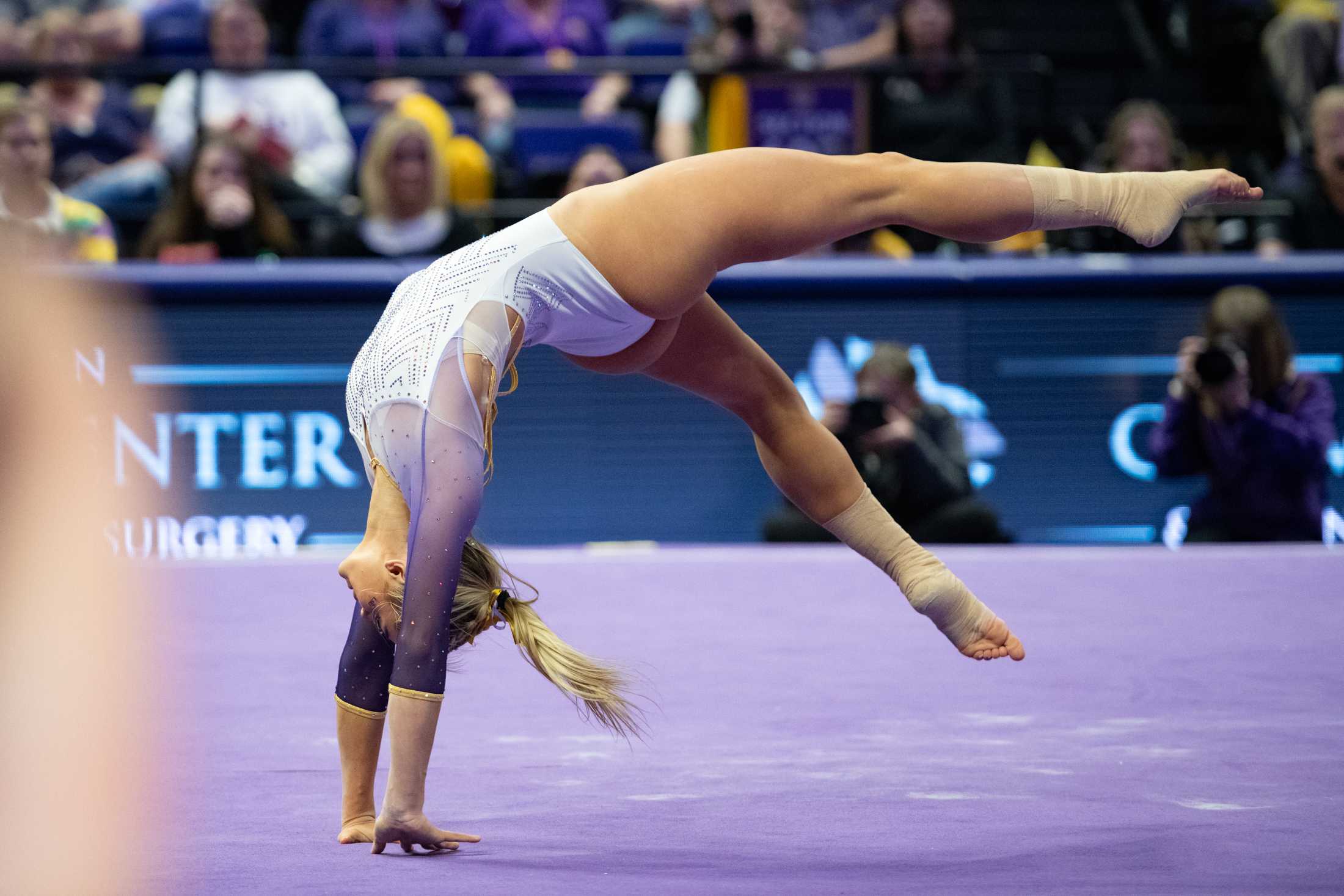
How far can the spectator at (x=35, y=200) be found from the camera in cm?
561

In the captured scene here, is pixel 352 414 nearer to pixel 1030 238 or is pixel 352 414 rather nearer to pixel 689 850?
pixel 689 850

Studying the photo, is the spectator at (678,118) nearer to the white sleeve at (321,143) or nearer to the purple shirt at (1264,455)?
the white sleeve at (321,143)

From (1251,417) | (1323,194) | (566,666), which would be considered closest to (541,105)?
(1323,194)

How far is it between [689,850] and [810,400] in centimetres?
301

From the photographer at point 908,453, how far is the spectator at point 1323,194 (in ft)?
4.87

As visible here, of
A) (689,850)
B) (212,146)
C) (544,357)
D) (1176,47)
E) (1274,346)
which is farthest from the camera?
(1176,47)

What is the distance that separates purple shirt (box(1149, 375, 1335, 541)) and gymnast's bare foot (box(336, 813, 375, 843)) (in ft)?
10.3

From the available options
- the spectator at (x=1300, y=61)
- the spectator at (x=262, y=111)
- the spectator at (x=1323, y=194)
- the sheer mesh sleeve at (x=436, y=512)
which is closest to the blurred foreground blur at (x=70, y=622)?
the sheer mesh sleeve at (x=436, y=512)

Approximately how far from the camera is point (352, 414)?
8.72ft

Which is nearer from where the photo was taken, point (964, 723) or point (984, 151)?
point (964, 723)

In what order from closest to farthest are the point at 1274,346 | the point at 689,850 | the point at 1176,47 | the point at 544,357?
the point at 689,850, the point at 1274,346, the point at 544,357, the point at 1176,47

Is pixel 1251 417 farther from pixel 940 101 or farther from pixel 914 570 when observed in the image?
pixel 914 570

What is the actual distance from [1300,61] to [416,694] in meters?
6.08

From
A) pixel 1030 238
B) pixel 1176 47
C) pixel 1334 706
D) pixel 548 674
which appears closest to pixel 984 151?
pixel 1030 238
